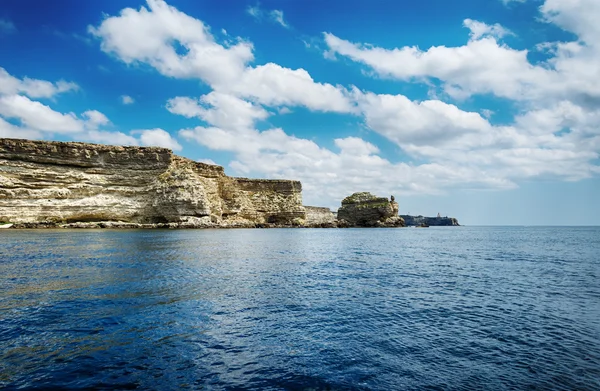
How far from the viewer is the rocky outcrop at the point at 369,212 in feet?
509

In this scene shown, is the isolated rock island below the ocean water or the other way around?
the other way around

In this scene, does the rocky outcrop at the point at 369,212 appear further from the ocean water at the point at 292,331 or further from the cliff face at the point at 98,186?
the ocean water at the point at 292,331

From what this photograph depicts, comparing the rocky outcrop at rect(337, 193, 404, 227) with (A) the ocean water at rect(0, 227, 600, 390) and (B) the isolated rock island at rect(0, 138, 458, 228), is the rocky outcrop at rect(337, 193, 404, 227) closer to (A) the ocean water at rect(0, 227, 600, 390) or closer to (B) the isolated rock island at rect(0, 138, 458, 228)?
(B) the isolated rock island at rect(0, 138, 458, 228)

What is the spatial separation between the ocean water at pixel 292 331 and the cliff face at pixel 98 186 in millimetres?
68526

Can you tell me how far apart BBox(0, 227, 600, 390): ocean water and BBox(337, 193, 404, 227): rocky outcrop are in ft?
436

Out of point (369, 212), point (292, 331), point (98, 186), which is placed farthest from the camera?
point (369, 212)

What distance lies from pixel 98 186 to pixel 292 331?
287 ft

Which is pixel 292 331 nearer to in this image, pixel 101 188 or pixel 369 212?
pixel 101 188

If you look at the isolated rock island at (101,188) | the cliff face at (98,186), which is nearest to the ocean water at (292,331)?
the isolated rock island at (101,188)

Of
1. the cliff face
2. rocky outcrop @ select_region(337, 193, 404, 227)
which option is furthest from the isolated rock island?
rocky outcrop @ select_region(337, 193, 404, 227)

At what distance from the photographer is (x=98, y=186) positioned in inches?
3319

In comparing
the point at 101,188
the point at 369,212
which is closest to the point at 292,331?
the point at 101,188

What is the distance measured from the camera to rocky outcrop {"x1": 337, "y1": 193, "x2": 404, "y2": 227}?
509ft

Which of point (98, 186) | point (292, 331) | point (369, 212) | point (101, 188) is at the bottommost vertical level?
point (292, 331)
